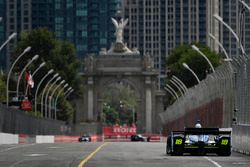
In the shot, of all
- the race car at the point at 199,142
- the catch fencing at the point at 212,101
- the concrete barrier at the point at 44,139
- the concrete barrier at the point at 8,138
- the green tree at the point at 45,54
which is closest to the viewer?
the race car at the point at 199,142

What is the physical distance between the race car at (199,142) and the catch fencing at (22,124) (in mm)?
36304

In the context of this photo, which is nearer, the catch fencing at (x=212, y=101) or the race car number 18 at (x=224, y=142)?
the race car number 18 at (x=224, y=142)

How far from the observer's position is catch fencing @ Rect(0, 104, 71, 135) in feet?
273

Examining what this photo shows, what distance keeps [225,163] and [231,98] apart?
103ft

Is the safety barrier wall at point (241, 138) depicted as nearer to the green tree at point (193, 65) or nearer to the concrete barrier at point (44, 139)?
the concrete barrier at point (44, 139)

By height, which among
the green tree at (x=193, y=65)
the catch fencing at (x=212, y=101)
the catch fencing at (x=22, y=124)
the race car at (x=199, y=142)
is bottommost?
the race car at (x=199, y=142)

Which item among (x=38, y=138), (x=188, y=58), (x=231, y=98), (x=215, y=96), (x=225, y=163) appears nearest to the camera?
(x=225, y=163)

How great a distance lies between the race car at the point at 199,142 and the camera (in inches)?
1799

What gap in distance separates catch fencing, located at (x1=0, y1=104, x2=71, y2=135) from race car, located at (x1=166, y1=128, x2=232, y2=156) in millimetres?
36304

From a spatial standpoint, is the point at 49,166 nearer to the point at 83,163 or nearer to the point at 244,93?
the point at 83,163

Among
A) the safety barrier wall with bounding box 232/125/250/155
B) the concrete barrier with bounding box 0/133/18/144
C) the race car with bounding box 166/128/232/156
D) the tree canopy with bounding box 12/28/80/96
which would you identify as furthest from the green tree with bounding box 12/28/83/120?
the race car with bounding box 166/128/232/156

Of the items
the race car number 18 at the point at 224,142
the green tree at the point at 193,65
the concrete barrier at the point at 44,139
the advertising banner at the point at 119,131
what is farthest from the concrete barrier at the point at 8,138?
the advertising banner at the point at 119,131

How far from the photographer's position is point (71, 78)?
17700 centimetres

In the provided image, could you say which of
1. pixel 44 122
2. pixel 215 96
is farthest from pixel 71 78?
pixel 215 96
